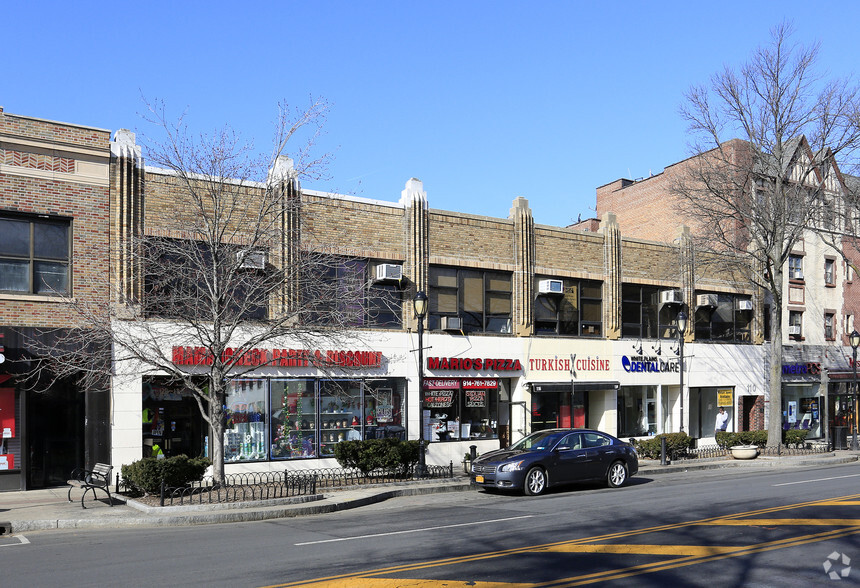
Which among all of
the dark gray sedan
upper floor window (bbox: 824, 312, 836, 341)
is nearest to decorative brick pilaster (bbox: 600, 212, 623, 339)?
the dark gray sedan

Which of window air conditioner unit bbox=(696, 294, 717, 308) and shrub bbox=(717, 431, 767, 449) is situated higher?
window air conditioner unit bbox=(696, 294, 717, 308)

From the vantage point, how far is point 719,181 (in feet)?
106

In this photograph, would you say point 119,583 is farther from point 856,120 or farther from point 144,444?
point 856,120

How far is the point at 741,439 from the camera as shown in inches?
1164

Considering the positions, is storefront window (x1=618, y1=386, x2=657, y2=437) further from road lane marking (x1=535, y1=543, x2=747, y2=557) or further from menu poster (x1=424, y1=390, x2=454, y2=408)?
road lane marking (x1=535, y1=543, x2=747, y2=557)

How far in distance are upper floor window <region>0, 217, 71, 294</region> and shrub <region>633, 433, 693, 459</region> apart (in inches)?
740

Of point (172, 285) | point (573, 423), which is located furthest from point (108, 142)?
point (573, 423)

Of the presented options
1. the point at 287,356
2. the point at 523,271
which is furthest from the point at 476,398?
the point at 287,356

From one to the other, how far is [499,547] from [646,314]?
71.0 ft

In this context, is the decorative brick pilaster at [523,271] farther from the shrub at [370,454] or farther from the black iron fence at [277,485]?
the shrub at [370,454]

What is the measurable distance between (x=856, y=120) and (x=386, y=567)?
27.8m

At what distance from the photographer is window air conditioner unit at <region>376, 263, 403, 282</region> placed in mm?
23672

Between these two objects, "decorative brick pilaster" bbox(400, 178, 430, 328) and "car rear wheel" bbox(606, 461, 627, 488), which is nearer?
"car rear wheel" bbox(606, 461, 627, 488)

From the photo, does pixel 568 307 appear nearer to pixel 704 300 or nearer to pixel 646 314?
pixel 646 314
